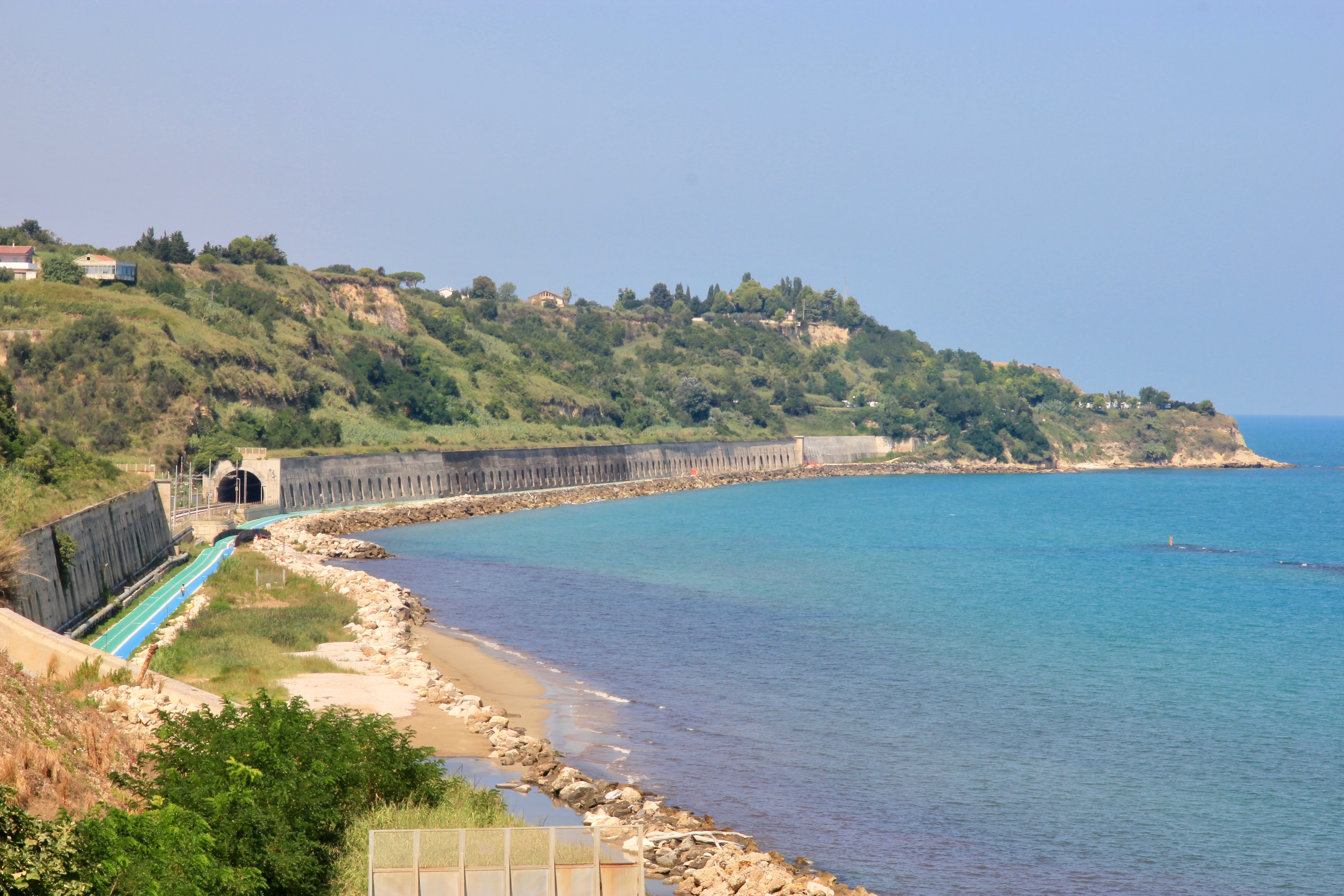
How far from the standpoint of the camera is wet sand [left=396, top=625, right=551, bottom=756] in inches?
997

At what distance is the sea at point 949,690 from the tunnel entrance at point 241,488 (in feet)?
30.9

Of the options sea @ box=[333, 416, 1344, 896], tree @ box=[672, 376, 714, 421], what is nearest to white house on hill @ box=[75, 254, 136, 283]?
sea @ box=[333, 416, 1344, 896]

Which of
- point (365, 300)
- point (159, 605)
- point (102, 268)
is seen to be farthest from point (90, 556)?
point (365, 300)

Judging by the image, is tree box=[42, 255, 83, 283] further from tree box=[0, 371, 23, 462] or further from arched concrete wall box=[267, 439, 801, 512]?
tree box=[0, 371, 23, 462]

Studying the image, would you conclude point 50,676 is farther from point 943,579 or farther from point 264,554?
point 943,579

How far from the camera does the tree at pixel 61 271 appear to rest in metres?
100

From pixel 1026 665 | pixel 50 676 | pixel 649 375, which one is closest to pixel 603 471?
pixel 649 375

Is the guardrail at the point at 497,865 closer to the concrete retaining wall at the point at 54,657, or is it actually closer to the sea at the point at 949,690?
the sea at the point at 949,690

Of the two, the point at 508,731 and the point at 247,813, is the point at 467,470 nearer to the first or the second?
the point at 508,731

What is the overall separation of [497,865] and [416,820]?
2.78 m

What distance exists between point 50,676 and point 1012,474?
561 ft

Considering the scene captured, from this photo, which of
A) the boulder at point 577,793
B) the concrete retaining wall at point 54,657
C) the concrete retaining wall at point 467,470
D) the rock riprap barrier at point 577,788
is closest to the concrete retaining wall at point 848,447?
the concrete retaining wall at point 467,470

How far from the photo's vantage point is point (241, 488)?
75625mm

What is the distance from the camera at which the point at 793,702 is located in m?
31.4
